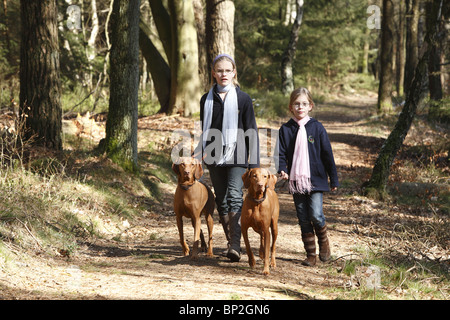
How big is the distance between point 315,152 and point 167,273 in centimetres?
216

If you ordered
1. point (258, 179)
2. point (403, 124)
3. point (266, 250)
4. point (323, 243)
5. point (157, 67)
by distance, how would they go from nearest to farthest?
point (258, 179), point (266, 250), point (323, 243), point (403, 124), point (157, 67)

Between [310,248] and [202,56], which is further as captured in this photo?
[202,56]

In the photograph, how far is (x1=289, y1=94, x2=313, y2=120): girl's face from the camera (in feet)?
18.9

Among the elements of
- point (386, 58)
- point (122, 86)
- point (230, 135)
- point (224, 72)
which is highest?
point (386, 58)

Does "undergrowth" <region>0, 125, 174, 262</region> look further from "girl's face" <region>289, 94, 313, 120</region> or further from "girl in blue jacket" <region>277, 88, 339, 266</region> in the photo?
"girl's face" <region>289, 94, 313, 120</region>

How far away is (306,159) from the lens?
5.77m

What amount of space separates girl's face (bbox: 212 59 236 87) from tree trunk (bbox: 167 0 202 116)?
10.9 meters

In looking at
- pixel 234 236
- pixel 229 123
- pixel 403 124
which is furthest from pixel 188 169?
pixel 403 124

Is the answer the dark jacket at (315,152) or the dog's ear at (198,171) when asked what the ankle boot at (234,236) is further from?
the dark jacket at (315,152)

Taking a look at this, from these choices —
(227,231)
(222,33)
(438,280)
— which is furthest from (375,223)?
(222,33)

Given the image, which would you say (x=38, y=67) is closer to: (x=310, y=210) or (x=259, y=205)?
(x=259, y=205)

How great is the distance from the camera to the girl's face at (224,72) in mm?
5594

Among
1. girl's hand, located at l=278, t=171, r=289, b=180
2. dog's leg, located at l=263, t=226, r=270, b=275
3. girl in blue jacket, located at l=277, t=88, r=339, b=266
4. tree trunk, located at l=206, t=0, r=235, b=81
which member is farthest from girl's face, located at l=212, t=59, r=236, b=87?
tree trunk, located at l=206, t=0, r=235, b=81

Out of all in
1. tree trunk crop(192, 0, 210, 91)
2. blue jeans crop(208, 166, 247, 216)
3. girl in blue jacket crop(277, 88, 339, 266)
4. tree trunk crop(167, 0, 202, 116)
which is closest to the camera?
blue jeans crop(208, 166, 247, 216)
